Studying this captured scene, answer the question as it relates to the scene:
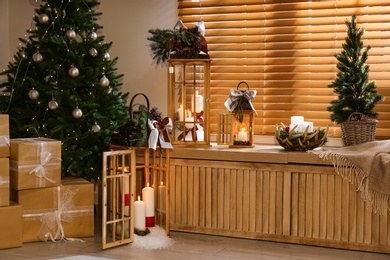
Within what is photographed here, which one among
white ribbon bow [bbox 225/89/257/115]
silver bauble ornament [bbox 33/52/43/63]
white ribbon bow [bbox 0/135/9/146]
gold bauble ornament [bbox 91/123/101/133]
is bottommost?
white ribbon bow [bbox 0/135/9/146]

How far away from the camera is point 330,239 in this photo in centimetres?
377

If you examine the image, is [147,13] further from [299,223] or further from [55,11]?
[299,223]

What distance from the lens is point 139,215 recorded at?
3.90 metres

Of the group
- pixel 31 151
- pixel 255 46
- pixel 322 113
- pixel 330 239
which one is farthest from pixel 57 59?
pixel 330 239

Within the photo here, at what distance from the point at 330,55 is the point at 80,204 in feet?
6.71

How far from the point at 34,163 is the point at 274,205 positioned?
1.54 meters

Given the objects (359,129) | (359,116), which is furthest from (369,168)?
(359,116)

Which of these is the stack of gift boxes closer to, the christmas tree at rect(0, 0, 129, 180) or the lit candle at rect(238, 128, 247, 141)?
the christmas tree at rect(0, 0, 129, 180)

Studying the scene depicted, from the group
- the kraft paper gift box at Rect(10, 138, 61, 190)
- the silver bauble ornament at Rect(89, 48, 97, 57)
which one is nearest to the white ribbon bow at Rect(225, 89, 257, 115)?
the silver bauble ornament at Rect(89, 48, 97, 57)

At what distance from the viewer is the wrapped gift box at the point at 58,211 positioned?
3809mm

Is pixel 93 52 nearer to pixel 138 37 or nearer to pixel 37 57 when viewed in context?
pixel 37 57

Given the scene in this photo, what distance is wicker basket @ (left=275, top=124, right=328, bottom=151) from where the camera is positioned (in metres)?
3.88

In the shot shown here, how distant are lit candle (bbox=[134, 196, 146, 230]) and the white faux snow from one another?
0.07 m

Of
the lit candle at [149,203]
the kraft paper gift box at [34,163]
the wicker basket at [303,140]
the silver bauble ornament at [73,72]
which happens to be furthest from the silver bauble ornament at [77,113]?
the wicker basket at [303,140]
